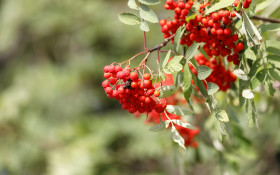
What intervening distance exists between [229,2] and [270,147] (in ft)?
6.69

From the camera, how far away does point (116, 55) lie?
16.3ft

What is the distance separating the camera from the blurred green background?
3.47 meters

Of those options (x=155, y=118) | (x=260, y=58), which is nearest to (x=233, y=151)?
A: (x=155, y=118)

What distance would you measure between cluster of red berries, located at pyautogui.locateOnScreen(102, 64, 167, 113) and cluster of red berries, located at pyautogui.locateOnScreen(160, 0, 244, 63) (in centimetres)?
18

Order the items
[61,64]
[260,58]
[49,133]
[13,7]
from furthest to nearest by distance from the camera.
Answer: [61,64], [13,7], [49,133], [260,58]

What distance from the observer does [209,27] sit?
0.99m

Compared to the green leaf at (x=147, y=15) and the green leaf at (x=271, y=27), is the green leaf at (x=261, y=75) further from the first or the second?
the green leaf at (x=147, y=15)

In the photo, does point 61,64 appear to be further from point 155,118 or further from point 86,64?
point 155,118

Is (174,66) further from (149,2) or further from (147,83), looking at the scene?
(149,2)

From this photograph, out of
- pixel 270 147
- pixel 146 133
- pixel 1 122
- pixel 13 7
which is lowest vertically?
pixel 146 133

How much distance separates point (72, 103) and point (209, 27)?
4.00 m

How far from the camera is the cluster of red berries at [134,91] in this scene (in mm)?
994

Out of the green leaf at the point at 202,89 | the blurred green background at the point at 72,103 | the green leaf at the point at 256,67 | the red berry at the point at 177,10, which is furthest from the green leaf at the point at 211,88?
the blurred green background at the point at 72,103

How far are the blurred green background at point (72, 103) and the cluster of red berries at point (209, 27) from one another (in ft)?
4.67
